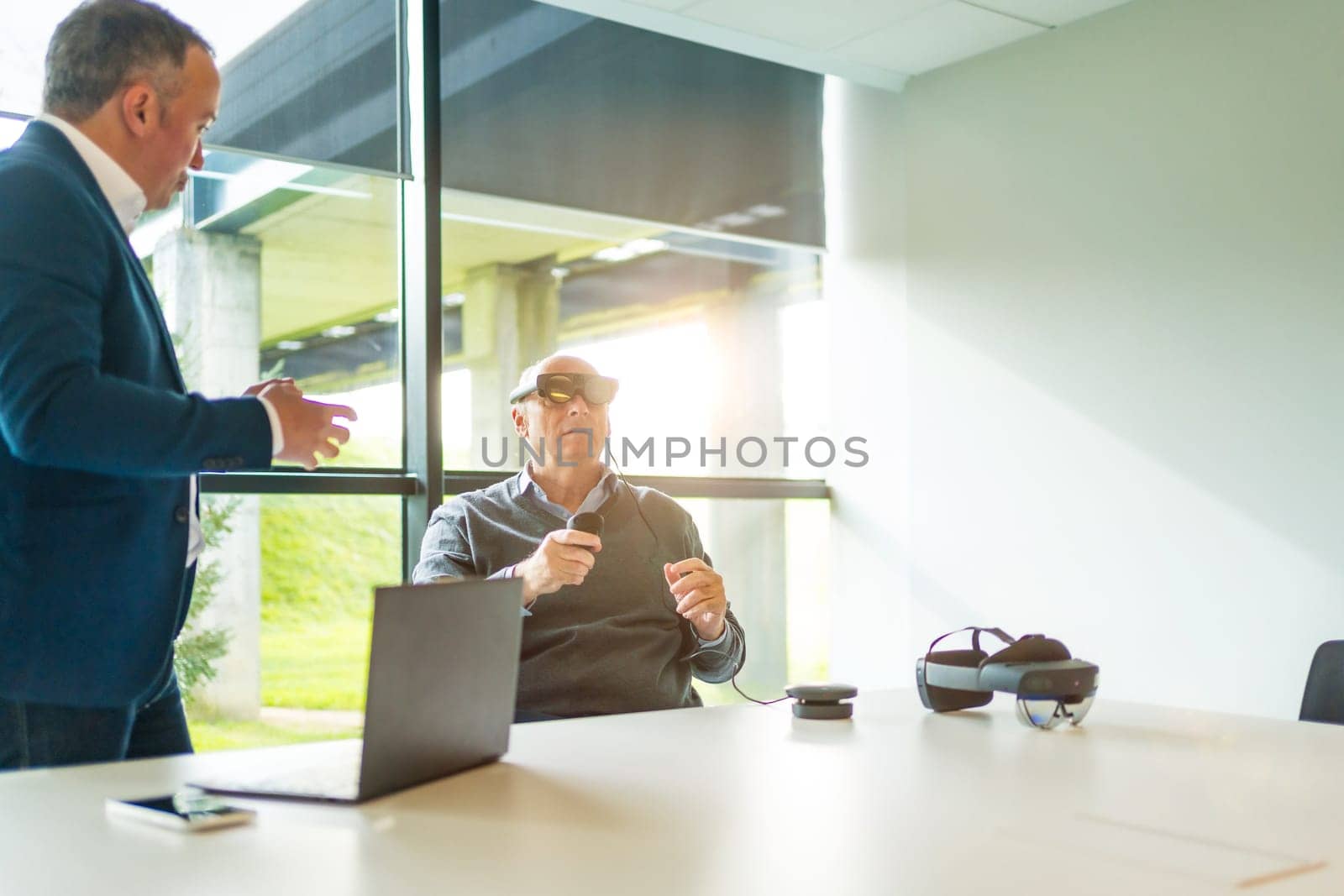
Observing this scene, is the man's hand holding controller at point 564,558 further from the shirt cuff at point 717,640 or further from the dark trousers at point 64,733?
the dark trousers at point 64,733

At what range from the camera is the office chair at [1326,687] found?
3.02 metres

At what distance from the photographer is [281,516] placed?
3.79 meters

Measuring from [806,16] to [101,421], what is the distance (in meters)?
3.34

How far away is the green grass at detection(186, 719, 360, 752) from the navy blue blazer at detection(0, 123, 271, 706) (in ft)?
6.73

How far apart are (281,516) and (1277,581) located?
10.4 ft

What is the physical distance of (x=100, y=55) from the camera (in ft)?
5.61

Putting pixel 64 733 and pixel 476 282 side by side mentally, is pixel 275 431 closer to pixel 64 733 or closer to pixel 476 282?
pixel 64 733

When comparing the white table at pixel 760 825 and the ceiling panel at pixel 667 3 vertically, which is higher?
the ceiling panel at pixel 667 3

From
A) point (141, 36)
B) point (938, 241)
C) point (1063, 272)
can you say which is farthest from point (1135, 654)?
point (141, 36)

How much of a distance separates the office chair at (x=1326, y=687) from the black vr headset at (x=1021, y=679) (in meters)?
1.65

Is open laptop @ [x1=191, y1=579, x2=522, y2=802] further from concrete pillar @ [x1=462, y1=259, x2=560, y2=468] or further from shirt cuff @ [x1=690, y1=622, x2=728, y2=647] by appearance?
concrete pillar @ [x1=462, y1=259, x2=560, y2=468]

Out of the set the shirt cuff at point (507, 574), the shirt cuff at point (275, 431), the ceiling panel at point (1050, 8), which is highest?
the ceiling panel at point (1050, 8)

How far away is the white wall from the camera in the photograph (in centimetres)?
364

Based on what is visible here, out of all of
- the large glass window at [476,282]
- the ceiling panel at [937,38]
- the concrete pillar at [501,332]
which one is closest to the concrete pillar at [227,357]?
the large glass window at [476,282]
